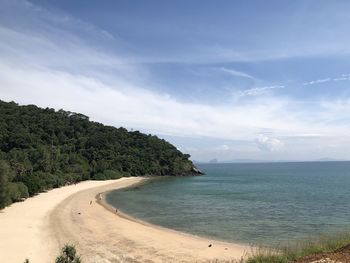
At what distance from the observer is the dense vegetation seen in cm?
8894

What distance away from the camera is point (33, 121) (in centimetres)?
13650

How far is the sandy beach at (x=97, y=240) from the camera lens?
93.1 ft

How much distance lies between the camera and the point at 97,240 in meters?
34.1

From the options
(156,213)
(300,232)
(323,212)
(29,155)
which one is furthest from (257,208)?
(29,155)

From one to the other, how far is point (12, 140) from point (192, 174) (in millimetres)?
77242

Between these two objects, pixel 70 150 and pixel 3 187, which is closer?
pixel 3 187

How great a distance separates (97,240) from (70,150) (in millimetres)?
101309

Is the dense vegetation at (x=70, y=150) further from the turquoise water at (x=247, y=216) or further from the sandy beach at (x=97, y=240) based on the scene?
the turquoise water at (x=247, y=216)

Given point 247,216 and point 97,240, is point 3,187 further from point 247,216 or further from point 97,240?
point 247,216

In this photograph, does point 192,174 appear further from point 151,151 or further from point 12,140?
point 12,140

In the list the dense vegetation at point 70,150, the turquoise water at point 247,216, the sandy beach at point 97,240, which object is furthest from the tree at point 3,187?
the turquoise water at point 247,216

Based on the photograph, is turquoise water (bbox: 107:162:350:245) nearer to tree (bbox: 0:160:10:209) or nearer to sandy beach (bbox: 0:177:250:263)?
sandy beach (bbox: 0:177:250:263)

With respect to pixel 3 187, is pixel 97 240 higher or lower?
lower

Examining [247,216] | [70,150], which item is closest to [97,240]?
[247,216]
